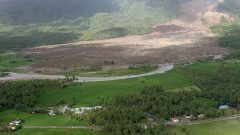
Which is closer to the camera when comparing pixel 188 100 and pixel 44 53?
pixel 188 100

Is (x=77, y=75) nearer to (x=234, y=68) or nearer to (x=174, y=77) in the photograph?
(x=174, y=77)

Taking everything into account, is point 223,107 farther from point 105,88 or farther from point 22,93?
point 22,93

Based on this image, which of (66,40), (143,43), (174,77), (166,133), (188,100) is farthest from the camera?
(66,40)

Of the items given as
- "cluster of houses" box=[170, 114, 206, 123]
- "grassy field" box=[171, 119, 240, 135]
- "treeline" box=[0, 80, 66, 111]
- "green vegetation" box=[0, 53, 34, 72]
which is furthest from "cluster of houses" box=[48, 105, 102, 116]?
"green vegetation" box=[0, 53, 34, 72]

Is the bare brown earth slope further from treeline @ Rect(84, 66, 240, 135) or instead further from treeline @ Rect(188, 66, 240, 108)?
treeline @ Rect(84, 66, 240, 135)

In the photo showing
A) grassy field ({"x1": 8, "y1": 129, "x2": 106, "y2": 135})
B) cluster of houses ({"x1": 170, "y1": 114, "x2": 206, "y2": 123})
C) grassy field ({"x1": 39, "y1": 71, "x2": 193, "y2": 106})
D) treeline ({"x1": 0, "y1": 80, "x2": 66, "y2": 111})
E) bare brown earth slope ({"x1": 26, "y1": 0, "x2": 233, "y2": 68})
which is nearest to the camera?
grassy field ({"x1": 8, "y1": 129, "x2": 106, "y2": 135})

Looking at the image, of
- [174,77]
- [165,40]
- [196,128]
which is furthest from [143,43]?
[196,128]

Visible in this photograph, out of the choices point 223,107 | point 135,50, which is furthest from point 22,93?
point 135,50

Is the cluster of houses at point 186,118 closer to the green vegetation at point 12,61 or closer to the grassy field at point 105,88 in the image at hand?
the grassy field at point 105,88
